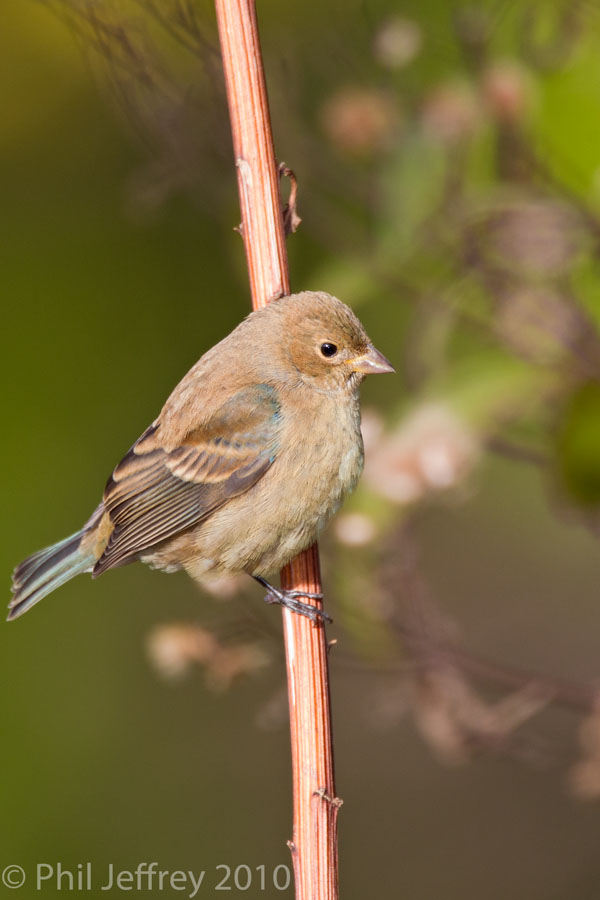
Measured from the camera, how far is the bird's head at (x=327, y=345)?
10.4 feet

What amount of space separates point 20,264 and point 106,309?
0.39m

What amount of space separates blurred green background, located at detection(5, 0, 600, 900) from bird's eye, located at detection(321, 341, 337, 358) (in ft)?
0.59

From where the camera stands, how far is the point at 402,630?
10.4 ft

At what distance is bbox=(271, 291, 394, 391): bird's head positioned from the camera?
3.16 m

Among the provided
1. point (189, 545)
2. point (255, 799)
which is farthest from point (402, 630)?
point (255, 799)

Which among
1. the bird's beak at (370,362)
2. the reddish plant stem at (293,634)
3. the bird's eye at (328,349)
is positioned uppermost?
the bird's eye at (328,349)

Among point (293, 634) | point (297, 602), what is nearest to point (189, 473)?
point (297, 602)

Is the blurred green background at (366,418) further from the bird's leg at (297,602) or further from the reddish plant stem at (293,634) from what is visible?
the reddish plant stem at (293,634)

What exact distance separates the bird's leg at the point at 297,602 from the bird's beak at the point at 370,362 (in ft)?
2.23

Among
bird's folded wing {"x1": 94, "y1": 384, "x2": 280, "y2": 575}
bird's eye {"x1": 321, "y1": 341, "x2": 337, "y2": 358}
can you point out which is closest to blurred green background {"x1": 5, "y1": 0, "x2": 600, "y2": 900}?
bird's eye {"x1": 321, "y1": 341, "x2": 337, "y2": 358}

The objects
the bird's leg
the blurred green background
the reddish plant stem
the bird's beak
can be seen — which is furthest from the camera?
the bird's beak

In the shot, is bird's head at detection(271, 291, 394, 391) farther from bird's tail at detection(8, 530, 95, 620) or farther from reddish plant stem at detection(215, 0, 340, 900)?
bird's tail at detection(8, 530, 95, 620)

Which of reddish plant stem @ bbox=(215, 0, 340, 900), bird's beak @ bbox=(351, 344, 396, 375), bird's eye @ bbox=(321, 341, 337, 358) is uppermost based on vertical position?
bird's eye @ bbox=(321, 341, 337, 358)

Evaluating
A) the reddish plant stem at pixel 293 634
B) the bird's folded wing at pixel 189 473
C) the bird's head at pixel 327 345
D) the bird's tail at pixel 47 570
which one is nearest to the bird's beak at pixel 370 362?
the bird's head at pixel 327 345
